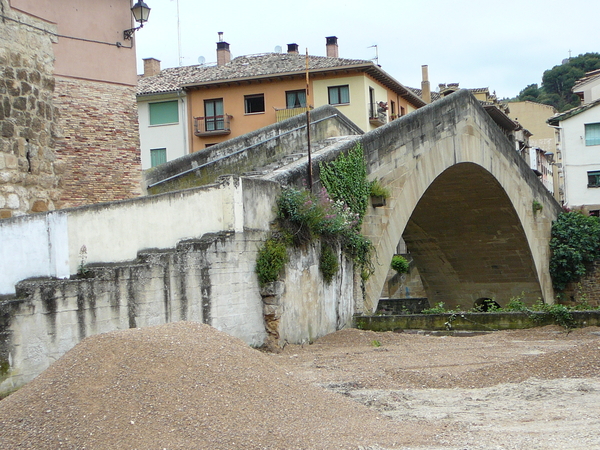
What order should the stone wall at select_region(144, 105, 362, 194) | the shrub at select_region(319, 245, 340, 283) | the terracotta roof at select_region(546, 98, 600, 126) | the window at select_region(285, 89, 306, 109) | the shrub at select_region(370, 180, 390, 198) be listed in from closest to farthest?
the shrub at select_region(319, 245, 340, 283) → the stone wall at select_region(144, 105, 362, 194) → the shrub at select_region(370, 180, 390, 198) → the window at select_region(285, 89, 306, 109) → the terracotta roof at select_region(546, 98, 600, 126)

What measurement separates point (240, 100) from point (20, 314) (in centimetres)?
2724

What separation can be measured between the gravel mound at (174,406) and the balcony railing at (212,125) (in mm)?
27705

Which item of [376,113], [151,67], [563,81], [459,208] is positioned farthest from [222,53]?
[563,81]

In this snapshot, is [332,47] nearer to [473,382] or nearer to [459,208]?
[459,208]

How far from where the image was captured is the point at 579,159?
35062 millimetres

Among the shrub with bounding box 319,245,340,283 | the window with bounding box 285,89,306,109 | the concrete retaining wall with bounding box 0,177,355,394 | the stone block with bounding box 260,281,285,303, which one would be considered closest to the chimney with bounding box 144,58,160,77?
the window with bounding box 285,89,306,109

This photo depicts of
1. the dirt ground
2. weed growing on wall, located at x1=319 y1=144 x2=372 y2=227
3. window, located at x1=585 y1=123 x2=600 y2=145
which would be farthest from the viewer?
window, located at x1=585 y1=123 x2=600 y2=145

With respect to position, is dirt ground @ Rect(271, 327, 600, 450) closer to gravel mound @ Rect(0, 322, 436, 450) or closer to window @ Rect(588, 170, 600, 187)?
gravel mound @ Rect(0, 322, 436, 450)

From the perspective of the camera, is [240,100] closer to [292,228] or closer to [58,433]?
[292,228]

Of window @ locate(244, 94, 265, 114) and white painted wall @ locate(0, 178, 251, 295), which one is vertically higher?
window @ locate(244, 94, 265, 114)

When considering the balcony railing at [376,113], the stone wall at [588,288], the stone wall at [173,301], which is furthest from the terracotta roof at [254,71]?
the stone wall at [173,301]

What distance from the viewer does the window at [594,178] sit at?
115 ft

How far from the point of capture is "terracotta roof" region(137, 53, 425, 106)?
31938 millimetres

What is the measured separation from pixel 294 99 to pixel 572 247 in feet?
43.4
